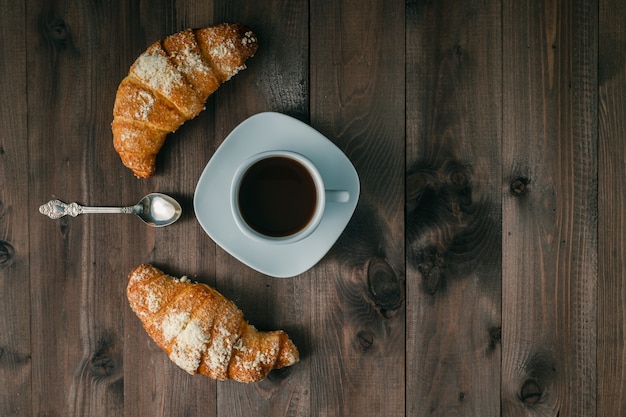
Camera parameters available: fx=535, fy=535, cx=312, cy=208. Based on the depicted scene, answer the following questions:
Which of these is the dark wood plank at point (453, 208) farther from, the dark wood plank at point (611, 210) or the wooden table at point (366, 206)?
the dark wood plank at point (611, 210)

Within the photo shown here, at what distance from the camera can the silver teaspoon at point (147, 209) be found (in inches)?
41.5

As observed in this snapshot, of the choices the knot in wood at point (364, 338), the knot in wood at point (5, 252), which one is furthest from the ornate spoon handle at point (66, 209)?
the knot in wood at point (364, 338)

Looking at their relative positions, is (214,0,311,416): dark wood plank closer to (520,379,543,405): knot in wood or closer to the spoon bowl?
the spoon bowl

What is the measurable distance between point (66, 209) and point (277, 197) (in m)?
0.44

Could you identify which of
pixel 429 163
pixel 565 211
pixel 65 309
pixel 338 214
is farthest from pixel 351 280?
pixel 65 309

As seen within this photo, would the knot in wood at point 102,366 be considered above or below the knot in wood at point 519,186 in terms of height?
below

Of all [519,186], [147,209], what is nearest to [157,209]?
[147,209]

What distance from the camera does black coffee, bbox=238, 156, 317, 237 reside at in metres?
0.95

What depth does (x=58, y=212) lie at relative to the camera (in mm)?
1063

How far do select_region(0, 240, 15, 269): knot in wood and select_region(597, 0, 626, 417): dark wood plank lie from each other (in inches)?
47.5

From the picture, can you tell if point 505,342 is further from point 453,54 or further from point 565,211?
point 453,54

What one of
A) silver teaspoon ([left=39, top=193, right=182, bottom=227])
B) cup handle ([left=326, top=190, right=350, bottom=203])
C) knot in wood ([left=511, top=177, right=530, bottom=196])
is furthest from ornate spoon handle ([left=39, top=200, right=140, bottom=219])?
knot in wood ([left=511, top=177, right=530, bottom=196])

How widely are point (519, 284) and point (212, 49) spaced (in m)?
0.77

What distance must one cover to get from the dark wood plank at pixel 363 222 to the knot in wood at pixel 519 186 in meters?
0.23
